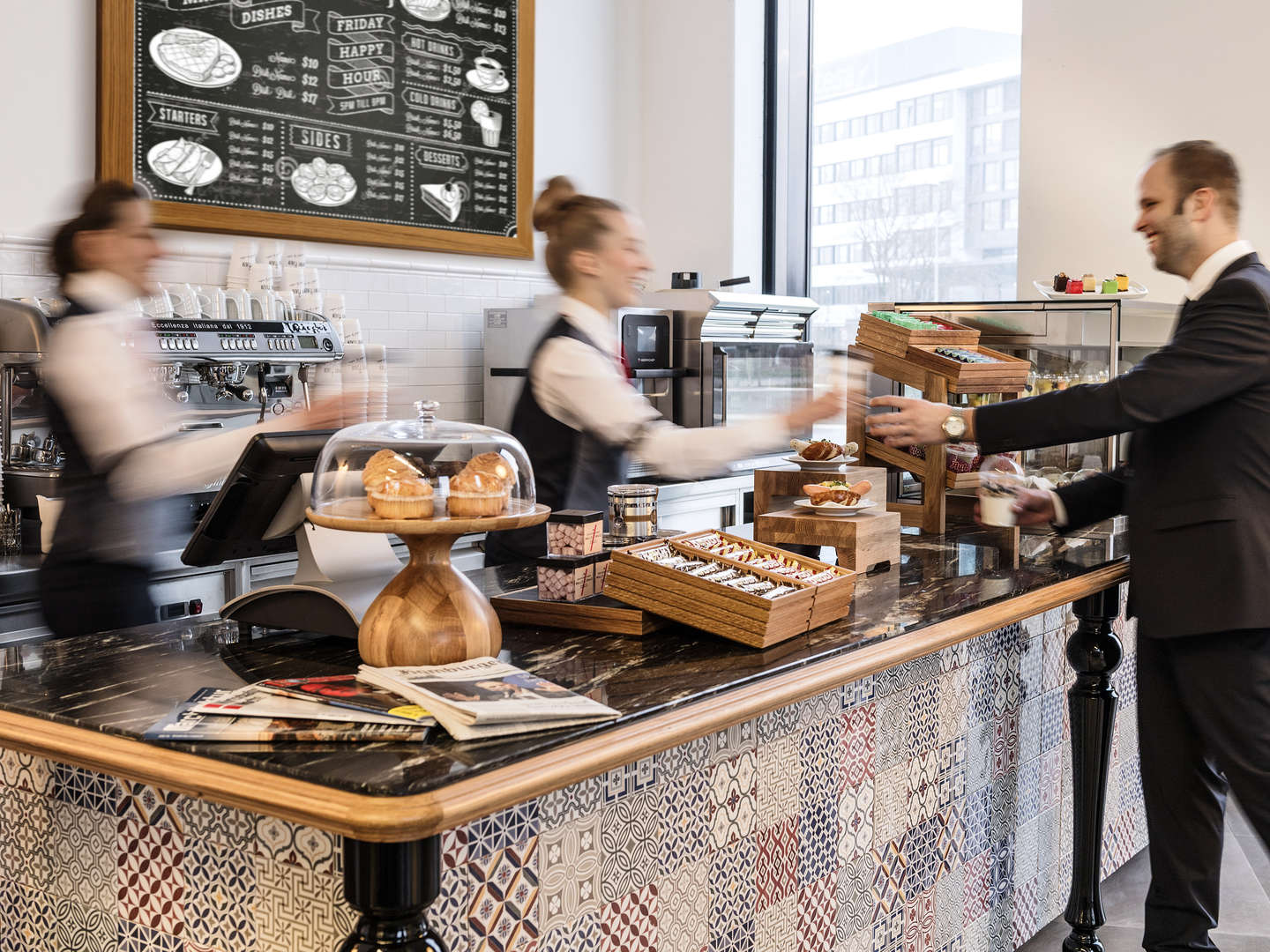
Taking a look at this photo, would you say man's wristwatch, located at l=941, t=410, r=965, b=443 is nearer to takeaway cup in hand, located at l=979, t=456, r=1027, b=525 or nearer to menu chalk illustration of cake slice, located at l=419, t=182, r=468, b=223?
takeaway cup in hand, located at l=979, t=456, r=1027, b=525

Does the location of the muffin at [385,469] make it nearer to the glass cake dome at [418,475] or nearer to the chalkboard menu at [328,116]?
the glass cake dome at [418,475]

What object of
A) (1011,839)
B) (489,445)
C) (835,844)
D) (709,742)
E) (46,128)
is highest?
(46,128)

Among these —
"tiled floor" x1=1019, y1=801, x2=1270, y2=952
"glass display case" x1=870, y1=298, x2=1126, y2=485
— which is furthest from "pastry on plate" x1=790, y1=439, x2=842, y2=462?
"tiled floor" x1=1019, y1=801, x2=1270, y2=952

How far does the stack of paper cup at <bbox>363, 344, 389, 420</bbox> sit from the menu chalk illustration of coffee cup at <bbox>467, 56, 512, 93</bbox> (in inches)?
56.5

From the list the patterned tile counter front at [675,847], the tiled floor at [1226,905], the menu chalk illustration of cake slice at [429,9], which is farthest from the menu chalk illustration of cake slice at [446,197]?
the tiled floor at [1226,905]

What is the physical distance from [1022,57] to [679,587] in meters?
4.15

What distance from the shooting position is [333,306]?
468cm

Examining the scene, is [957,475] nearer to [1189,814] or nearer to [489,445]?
[1189,814]

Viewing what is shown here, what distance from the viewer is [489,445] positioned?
179 centimetres

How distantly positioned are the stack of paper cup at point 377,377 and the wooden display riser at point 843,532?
238 centimetres

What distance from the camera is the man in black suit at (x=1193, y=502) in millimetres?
2475

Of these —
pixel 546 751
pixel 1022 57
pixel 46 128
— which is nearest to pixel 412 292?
pixel 46 128

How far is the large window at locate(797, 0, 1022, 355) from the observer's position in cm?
564

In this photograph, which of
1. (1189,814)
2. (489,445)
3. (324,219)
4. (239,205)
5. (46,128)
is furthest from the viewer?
(324,219)
